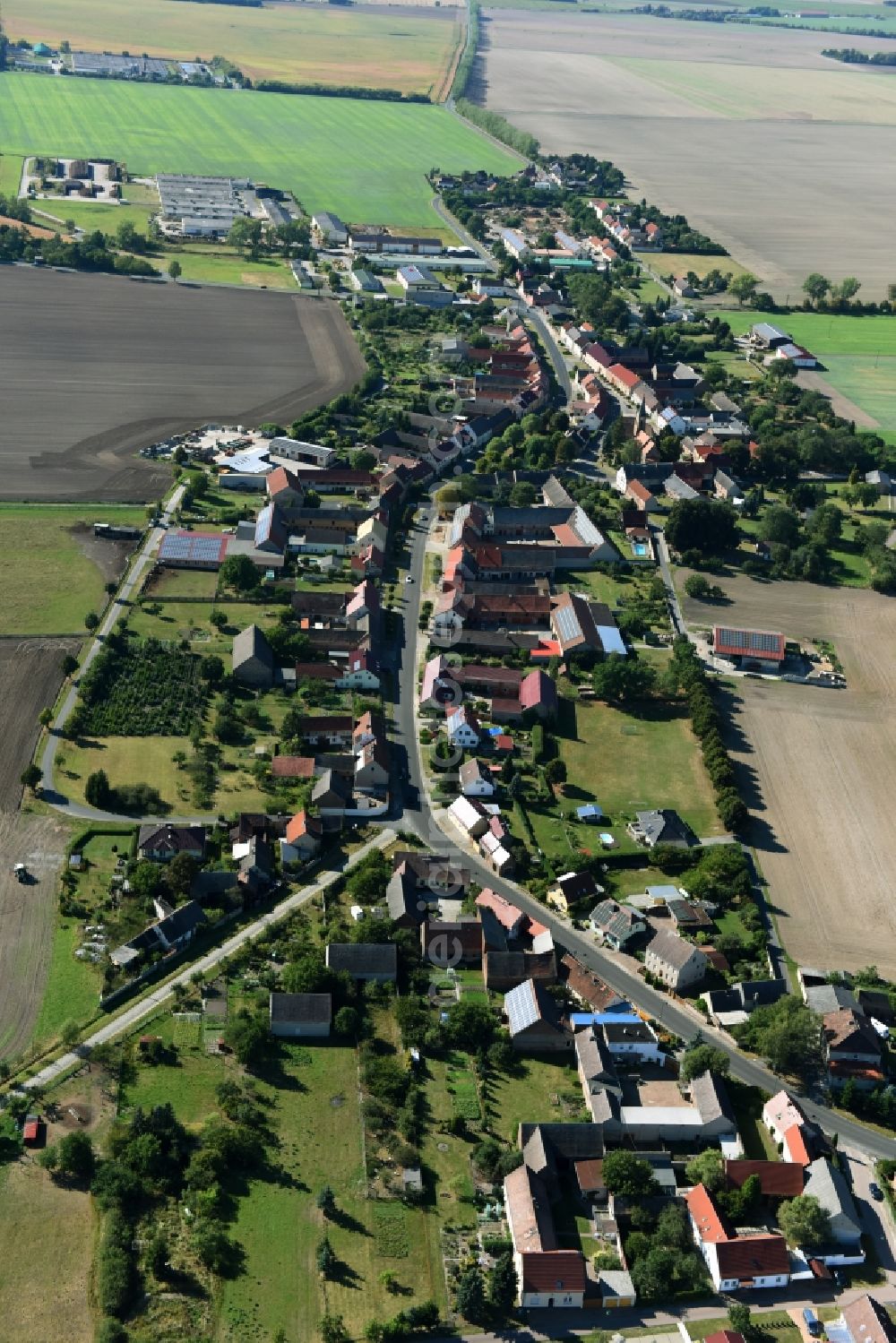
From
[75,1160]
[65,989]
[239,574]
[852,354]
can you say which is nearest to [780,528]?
[239,574]

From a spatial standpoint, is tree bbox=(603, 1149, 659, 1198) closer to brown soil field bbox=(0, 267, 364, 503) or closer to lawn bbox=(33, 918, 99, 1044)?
lawn bbox=(33, 918, 99, 1044)

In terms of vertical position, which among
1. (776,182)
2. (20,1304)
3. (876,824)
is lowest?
(20,1304)

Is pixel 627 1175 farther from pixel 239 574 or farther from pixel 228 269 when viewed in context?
pixel 228 269

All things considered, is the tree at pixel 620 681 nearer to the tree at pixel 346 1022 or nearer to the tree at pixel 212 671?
the tree at pixel 212 671

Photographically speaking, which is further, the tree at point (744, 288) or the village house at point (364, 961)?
the tree at point (744, 288)

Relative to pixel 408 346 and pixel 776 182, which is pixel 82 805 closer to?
pixel 408 346

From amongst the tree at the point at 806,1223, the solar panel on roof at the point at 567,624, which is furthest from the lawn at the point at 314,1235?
the solar panel on roof at the point at 567,624

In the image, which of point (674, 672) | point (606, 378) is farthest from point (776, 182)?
point (674, 672)

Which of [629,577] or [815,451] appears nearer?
[629,577]
